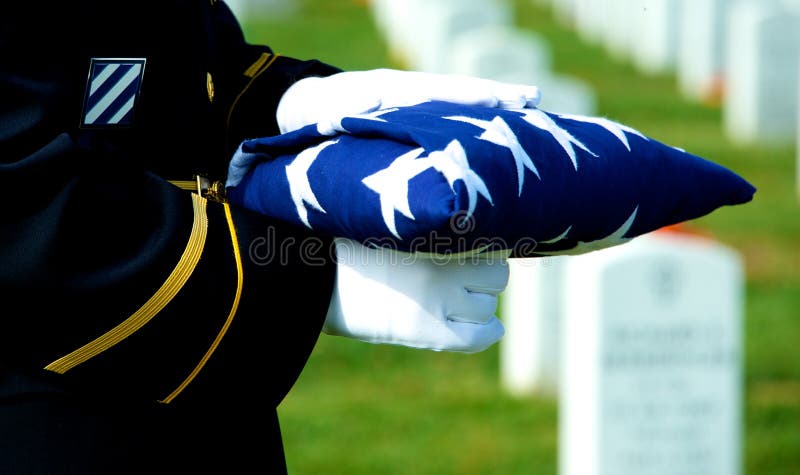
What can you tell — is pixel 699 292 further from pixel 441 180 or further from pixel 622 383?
pixel 441 180

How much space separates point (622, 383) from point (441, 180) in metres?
2.96

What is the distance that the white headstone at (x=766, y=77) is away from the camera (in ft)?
28.2

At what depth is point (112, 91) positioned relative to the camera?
134 centimetres

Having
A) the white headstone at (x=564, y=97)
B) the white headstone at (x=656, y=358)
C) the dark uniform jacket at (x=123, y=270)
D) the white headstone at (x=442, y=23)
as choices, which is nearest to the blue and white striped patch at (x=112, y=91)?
the dark uniform jacket at (x=123, y=270)

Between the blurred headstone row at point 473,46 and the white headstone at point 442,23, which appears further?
the white headstone at point 442,23

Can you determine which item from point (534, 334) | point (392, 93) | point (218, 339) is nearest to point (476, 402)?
point (534, 334)

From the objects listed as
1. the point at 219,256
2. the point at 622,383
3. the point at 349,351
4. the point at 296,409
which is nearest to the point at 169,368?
the point at 219,256

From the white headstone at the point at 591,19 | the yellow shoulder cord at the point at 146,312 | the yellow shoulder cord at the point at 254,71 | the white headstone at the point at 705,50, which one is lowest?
the yellow shoulder cord at the point at 146,312

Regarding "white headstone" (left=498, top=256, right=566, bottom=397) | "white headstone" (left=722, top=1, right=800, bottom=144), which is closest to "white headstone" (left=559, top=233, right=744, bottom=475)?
"white headstone" (left=498, top=256, right=566, bottom=397)

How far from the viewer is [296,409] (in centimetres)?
482

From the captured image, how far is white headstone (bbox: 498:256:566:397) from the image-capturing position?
5.05 m

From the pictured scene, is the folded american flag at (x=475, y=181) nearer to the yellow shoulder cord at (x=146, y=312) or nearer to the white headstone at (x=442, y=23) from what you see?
the yellow shoulder cord at (x=146, y=312)

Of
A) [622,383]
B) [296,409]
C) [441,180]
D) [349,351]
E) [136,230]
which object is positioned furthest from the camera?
[349,351]

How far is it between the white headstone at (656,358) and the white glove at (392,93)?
2585 millimetres
